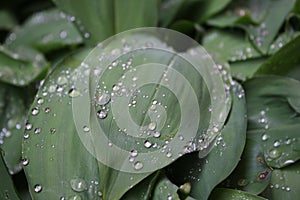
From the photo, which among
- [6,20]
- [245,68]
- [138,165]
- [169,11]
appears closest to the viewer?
[138,165]

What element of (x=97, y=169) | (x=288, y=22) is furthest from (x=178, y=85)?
(x=288, y=22)

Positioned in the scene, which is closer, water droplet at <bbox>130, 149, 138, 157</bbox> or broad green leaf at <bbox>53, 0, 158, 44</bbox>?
water droplet at <bbox>130, 149, 138, 157</bbox>

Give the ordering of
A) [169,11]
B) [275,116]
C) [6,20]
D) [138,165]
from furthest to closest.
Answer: [6,20], [169,11], [275,116], [138,165]

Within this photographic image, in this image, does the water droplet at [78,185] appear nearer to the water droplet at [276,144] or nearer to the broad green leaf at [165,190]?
the broad green leaf at [165,190]

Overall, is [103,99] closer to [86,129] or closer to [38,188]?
[86,129]

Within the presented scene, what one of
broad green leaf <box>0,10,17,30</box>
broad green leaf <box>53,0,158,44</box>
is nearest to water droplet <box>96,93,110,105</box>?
broad green leaf <box>53,0,158,44</box>

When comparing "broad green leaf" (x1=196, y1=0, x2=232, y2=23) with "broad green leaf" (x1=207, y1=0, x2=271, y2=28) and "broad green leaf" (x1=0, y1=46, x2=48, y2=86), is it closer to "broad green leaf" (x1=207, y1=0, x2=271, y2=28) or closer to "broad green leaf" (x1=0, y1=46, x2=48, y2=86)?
"broad green leaf" (x1=207, y1=0, x2=271, y2=28)

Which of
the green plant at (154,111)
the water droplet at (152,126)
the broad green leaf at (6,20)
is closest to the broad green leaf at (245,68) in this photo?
the green plant at (154,111)

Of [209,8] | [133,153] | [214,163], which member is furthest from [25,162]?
[209,8]
